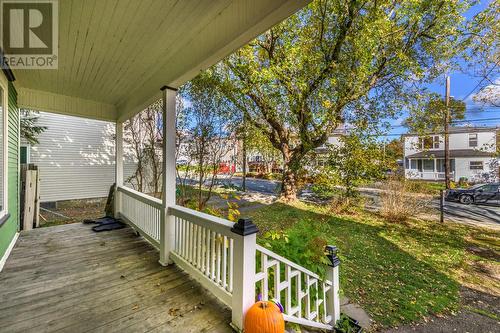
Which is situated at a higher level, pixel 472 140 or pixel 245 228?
pixel 472 140

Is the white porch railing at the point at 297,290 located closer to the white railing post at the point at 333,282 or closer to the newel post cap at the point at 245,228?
the white railing post at the point at 333,282

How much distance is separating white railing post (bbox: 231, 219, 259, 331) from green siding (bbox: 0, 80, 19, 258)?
3305 millimetres

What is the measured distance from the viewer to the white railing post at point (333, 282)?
2.24 metres

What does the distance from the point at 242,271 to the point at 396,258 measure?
3.97 m

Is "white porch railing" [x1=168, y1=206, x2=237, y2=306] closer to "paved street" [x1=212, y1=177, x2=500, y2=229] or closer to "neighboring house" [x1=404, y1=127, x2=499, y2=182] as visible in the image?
"paved street" [x1=212, y1=177, x2=500, y2=229]

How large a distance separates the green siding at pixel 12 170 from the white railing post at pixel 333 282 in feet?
13.3

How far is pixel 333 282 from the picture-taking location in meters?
2.26

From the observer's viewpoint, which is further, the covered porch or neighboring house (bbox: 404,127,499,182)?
neighboring house (bbox: 404,127,499,182)

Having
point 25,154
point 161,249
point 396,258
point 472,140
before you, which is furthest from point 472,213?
point 25,154

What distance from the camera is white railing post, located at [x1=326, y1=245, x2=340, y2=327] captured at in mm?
2236

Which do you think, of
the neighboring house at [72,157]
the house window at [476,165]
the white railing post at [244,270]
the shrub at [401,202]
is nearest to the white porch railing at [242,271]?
the white railing post at [244,270]

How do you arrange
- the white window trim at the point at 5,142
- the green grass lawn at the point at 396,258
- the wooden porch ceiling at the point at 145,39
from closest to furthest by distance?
the wooden porch ceiling at the point at 145,39, the green grass lawn at the point at 396,258, the white window trim at the point at 5,142

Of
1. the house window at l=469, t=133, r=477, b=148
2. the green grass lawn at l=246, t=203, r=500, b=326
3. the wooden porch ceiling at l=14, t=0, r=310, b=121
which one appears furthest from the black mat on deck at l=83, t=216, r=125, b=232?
the house window at l=469, t=133, r=477, b=148

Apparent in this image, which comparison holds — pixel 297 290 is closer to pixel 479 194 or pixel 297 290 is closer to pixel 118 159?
pixel 118 159
